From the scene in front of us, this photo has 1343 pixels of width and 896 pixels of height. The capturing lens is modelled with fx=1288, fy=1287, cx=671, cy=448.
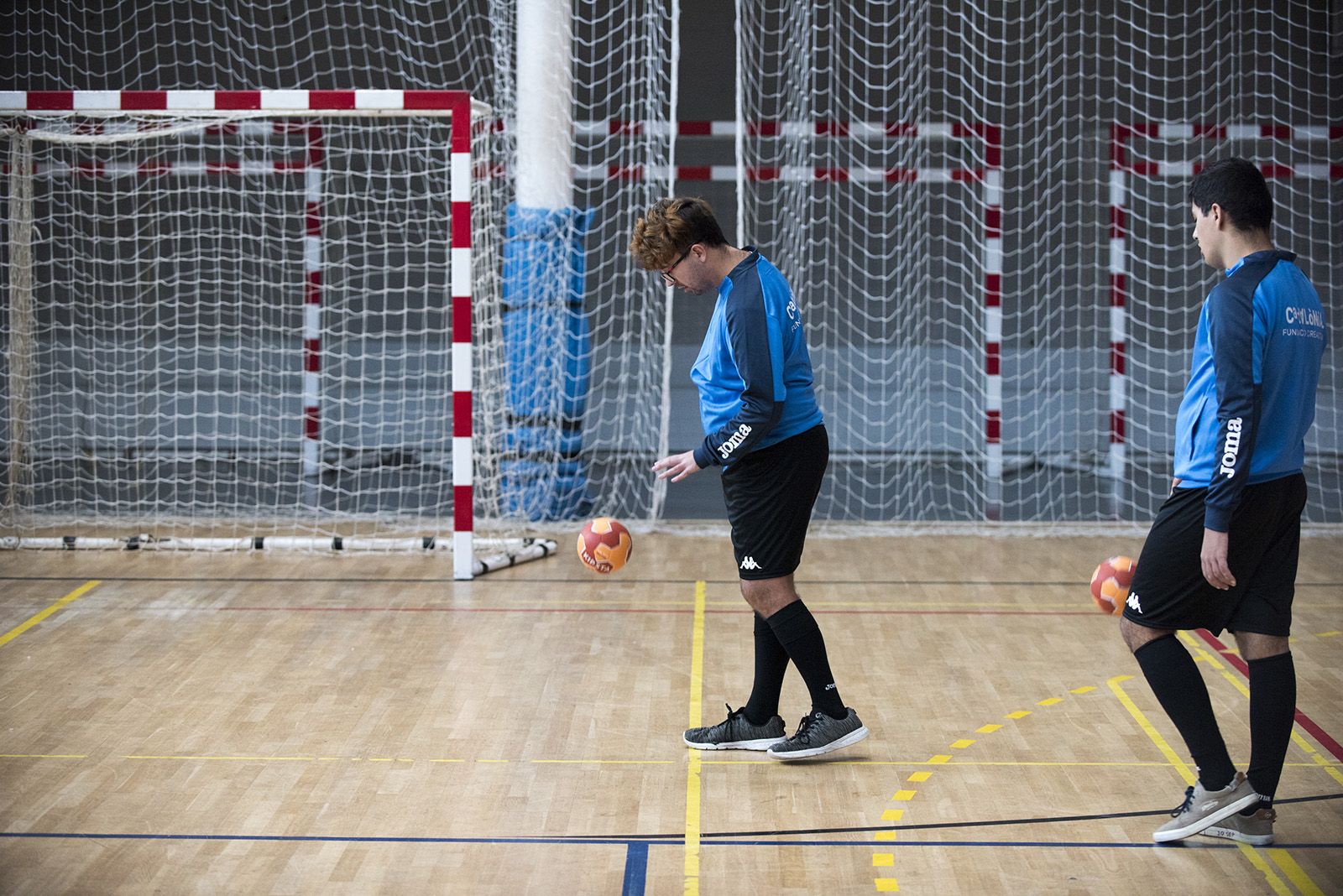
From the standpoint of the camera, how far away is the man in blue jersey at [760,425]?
11.6 feet

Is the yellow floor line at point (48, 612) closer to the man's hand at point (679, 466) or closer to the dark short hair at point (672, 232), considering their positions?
the man's hand at point (679, 466)

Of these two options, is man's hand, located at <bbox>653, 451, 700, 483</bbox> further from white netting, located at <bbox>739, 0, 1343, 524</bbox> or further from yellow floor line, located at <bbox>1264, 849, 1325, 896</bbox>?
white netting, located at <bbox>739, 0, 1343, 524</bbox>

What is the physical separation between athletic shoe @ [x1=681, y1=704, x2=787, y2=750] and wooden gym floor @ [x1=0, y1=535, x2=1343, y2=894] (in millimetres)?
52

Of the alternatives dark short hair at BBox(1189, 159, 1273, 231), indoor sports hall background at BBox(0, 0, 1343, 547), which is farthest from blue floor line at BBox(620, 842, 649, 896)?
indoor sports hall background at BBox(0, 0, 1343, 547)

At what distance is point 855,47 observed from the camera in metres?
10.9

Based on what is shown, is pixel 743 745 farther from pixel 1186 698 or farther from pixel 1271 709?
pixel 1271 709

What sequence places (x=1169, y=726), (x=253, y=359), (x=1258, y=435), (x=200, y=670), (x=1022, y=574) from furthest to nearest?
(x=253, y=359) → (x=1022, y=574) → (x=200, y=670) → (x=1169, y=726) → (x=1258, y=435)

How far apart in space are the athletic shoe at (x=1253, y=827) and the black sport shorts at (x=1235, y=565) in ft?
1.62

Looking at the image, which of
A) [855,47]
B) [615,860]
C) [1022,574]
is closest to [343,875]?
[615,860]

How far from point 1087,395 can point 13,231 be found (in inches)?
367

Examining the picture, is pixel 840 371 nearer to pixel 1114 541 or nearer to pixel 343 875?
pixel 1114 541

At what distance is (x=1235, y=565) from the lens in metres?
3.13

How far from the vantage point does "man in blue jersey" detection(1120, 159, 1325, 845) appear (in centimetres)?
299

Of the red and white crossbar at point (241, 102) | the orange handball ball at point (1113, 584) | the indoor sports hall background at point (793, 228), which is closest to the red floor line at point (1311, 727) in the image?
the orange handball ball at point (1113, 584)
